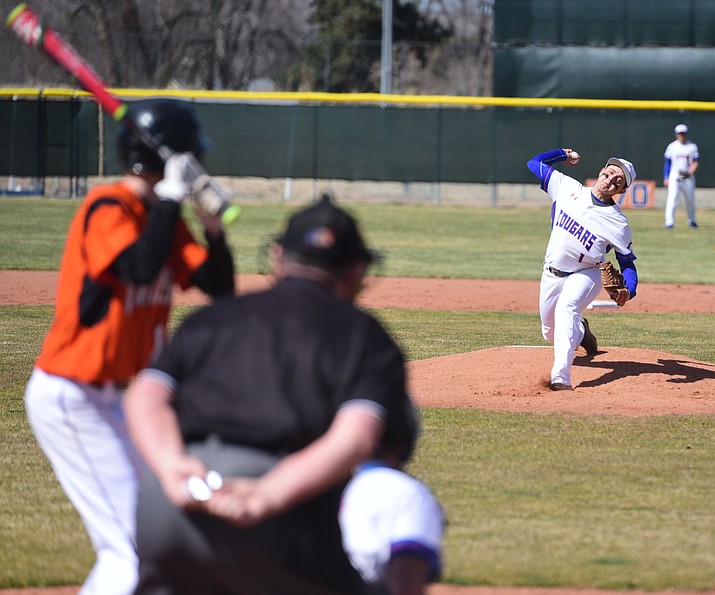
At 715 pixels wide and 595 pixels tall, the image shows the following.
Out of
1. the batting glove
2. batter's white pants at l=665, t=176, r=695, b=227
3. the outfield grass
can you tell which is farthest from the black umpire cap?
batter's white pants at l=665, t=176, r=695, b=227

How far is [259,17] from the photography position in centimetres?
4450

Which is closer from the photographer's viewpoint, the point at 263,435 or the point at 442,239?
the point at 263,435

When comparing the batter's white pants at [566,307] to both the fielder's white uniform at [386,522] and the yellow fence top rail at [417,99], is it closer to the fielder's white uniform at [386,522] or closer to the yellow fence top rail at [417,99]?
the fielder's white uniform at [386,522]

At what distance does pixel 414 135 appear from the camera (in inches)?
1150

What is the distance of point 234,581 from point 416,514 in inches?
18.4

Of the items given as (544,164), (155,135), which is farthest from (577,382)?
(155,135)

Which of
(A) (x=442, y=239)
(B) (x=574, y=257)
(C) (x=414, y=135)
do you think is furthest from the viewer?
(C) (x=414, y=135)

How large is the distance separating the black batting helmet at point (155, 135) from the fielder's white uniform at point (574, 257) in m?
5.02

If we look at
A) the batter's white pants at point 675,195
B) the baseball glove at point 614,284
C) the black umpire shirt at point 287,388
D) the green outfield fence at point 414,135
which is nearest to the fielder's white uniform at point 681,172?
the batter's white pants at point 675,195

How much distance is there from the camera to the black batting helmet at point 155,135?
360 centimetres

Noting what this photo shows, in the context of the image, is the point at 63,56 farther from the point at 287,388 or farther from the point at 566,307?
the point at 566,307

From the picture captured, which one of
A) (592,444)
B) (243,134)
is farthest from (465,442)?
(243,134)

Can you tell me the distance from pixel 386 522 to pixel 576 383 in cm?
601

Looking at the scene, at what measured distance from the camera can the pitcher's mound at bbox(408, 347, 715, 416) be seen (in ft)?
26.4
